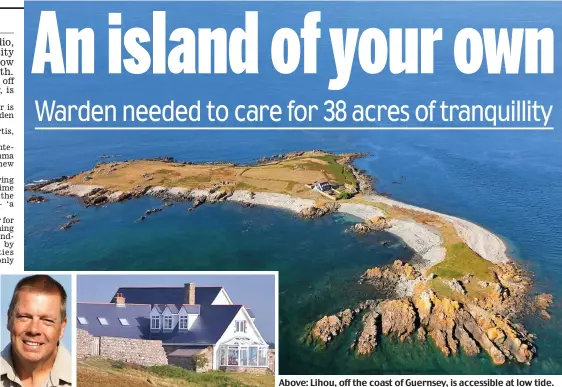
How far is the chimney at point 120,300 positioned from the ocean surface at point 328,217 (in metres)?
0.47

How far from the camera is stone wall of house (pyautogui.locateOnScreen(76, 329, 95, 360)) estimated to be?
7.64 meters

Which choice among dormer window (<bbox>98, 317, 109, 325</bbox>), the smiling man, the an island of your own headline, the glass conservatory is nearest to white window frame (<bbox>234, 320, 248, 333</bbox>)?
the glass conservatory

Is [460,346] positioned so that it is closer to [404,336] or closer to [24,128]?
[404,336]

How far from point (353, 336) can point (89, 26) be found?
620 cm

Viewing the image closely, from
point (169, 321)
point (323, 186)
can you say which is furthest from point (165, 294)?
point (323, 186)

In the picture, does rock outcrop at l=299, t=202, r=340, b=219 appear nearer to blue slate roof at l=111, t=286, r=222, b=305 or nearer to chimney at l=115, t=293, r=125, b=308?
blue slate roof at l=111, t=286, r=222, b=305

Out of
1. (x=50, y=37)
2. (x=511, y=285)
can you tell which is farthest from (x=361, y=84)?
(x=50, y=37)

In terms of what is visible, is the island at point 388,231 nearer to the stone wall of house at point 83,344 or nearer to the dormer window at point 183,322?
the dormer window at point 183,322

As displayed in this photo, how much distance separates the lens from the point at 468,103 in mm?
8359

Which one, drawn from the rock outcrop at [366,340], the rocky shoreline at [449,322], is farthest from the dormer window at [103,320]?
the rock outcrop at [366,340]

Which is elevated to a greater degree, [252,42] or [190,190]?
[252,42]

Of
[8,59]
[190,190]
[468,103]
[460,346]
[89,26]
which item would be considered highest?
[89,26]

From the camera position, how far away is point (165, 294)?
25.7ft

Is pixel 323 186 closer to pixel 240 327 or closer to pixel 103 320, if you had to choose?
pixel 240 327
